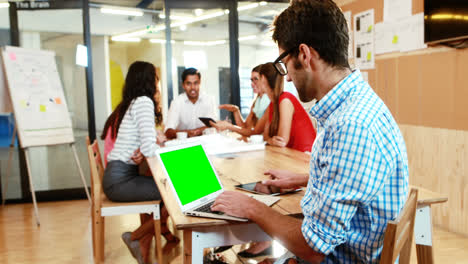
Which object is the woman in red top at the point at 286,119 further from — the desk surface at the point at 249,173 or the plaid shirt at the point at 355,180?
the plaid shirt at the point at 355,180

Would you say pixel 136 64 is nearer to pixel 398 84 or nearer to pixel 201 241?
pixel 201 241

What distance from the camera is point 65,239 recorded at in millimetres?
3301

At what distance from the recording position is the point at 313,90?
3.82 ft

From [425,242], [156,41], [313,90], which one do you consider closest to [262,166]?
[425,242]

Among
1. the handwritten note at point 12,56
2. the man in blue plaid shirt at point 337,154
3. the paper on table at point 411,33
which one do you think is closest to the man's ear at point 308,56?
the man in blue plaid shirt at point 337,154

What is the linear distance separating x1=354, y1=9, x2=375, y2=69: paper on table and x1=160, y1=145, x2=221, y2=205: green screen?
2883mm

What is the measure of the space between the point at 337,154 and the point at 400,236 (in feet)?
0.75

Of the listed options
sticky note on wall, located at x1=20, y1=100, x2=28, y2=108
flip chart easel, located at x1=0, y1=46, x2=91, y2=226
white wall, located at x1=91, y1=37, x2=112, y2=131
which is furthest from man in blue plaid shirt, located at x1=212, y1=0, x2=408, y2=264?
white wall, located at x1=91, y1=37, x2=112, y2=131

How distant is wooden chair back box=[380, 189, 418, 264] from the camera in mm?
852

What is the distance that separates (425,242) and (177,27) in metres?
4.30

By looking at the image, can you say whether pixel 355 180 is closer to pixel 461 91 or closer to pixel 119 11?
pixel 461 91

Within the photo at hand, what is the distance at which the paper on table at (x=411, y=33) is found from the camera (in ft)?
10.9

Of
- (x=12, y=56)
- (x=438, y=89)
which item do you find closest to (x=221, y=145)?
(x=438, y=89)

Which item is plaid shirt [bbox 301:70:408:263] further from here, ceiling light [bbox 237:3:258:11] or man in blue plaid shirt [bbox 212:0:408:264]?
ceiling light [bbox 237:3:258:11]
